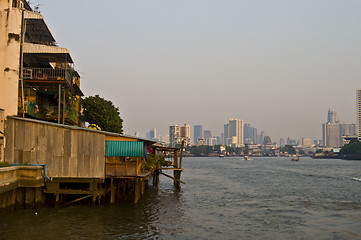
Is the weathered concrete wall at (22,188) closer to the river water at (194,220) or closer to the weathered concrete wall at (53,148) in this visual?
the river water at (194,220)

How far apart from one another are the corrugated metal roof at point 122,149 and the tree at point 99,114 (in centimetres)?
3439

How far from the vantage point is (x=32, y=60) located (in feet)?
125

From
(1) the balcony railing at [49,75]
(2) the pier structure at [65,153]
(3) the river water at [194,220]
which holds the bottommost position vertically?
(3) the river water at [194,220]

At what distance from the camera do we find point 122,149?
28.6 m

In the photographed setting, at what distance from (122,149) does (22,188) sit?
801 cm

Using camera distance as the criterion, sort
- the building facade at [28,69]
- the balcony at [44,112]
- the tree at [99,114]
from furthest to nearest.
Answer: the tree at [99,114] < the balcony at [44,112] < the building facade at [28,69]

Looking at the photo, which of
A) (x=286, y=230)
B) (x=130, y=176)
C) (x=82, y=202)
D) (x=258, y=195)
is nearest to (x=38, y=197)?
(x=82, y=202)

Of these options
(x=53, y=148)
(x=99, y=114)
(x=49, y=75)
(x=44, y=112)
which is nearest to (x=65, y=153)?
(x=53, y=148)

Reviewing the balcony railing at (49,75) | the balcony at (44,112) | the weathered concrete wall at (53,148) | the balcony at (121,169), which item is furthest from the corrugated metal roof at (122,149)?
the balcony at (44,112)

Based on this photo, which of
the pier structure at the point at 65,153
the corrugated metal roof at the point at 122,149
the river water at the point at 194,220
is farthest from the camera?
the corrugated metal roof at the point at 122,149

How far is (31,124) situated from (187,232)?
14.6 m

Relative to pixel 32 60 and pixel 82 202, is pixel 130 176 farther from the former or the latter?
pixel 32 60

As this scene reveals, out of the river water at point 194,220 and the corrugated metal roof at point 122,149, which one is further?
the corrugated metal roof at point 122,149

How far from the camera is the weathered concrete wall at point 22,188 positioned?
2443 cm
